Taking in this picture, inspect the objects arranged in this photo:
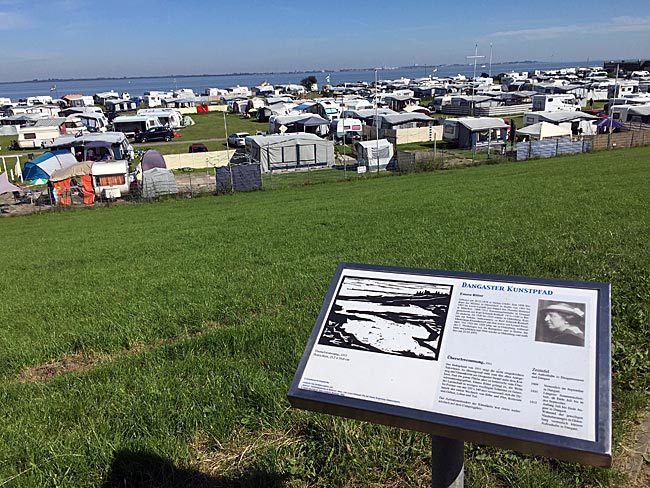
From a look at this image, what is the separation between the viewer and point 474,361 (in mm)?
2311

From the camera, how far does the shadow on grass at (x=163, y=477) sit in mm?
3246

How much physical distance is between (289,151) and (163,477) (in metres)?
33.6

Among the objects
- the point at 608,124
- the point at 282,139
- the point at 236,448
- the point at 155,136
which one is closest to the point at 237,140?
the point at 282,139

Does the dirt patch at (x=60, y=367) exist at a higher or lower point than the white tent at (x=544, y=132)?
higher

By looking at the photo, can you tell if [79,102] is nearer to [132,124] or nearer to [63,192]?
[132,124]

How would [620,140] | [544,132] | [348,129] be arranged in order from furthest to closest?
[348,129], [544,132], [620,140]

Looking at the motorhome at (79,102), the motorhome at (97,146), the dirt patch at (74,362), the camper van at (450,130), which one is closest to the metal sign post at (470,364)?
the dirt patch at (74,362)

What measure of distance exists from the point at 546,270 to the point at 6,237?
17.8 m

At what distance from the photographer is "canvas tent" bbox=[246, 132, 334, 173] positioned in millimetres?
35438

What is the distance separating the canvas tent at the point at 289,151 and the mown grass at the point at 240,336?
22.6 m

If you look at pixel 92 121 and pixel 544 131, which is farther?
pixel 92 121

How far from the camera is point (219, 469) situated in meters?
3.36

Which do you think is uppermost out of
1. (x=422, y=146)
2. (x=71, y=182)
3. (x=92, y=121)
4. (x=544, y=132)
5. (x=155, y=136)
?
(x=92, y=121)

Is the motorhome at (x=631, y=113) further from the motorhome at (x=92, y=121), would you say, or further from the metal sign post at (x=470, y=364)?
the motorhome at (x=92, y=121)
